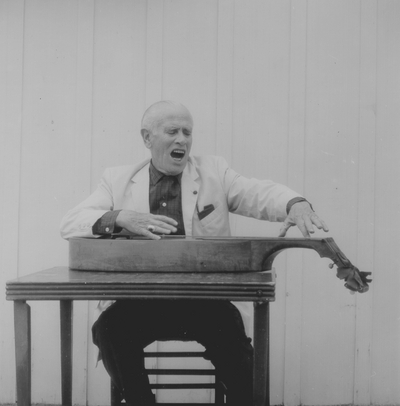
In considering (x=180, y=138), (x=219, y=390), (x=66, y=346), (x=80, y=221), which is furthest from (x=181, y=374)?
(x=180, y=138)

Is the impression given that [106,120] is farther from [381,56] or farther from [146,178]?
[381,56]

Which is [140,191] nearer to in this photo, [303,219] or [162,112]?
[162,112]

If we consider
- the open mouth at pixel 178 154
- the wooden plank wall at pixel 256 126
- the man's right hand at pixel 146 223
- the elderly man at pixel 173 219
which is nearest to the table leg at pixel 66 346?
the elderly man at pixel 173 219

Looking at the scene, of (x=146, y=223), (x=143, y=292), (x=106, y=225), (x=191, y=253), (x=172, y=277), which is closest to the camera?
(x=143, y=292)

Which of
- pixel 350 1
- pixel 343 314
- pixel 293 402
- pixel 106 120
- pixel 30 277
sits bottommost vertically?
pixel 293 402

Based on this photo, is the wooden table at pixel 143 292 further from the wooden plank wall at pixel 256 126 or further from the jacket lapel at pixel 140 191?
the wooden plank wall at pixel 256 126

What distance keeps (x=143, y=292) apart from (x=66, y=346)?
3.05ft

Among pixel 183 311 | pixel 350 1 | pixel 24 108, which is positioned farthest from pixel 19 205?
pixel 350 1

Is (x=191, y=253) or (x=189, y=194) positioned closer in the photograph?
(x=191, y=253)

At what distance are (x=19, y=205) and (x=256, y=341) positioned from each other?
1.84 m

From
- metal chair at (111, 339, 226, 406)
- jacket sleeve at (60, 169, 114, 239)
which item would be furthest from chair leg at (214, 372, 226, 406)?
jacket sleeve at (60, 169, 114, 239)

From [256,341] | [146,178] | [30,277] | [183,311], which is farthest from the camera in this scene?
[146,178]

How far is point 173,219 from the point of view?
99.2 inches

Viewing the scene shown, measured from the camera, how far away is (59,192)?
3.37m
